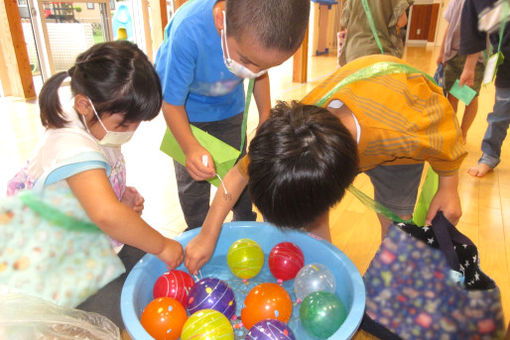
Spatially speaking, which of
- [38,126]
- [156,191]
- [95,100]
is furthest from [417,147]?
[38,126]

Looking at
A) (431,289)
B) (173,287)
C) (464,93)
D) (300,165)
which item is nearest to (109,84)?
(300,165)

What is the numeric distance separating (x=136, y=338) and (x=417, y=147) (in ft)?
2.67

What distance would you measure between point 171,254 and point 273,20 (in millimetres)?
676

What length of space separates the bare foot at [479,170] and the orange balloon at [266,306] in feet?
5.32

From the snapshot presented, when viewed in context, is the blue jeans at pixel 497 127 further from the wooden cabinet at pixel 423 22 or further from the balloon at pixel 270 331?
the wooden cabinet at pixel 423 22

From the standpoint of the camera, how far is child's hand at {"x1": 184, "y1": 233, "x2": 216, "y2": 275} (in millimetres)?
1157

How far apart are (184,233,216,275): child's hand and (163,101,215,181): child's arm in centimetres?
19

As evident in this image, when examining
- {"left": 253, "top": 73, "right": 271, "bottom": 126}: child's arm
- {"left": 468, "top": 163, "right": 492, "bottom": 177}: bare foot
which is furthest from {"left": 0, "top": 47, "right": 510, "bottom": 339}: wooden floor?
{"left": 253, "top": 73, "right": 271, "bottom": 126}: child's arm

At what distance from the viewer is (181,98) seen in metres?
1.15

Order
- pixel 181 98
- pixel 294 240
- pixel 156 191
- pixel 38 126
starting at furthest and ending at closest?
pixel 38 126
pixel 156 191
pixel 294 240
pixel 181 98

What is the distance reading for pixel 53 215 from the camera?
97 cm

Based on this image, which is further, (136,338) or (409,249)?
(409,249)

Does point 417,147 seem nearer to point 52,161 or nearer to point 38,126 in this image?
point 52,161

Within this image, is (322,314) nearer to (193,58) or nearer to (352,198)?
(193,58)
